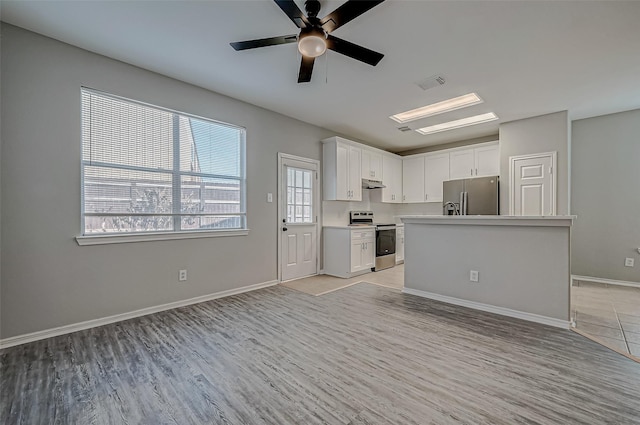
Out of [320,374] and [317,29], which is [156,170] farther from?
[320,374]

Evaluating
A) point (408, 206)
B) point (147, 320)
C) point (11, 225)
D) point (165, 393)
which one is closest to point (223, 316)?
point (147, 320)

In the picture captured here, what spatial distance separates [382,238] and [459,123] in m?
2.57

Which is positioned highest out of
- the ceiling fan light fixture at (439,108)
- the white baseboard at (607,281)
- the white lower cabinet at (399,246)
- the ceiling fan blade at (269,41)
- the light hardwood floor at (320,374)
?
the ceiling fan light fixture at (439,108)

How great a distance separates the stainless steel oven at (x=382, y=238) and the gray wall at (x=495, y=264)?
1536 millimetres

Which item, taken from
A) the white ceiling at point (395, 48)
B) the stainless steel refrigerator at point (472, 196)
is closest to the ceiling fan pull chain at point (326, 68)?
the white ceiling at point (395, 48)

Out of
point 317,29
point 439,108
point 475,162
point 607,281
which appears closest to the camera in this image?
point 317,29

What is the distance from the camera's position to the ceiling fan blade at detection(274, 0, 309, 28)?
6.03 ft

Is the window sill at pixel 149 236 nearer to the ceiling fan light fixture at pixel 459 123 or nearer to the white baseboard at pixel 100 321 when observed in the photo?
the white baseboard at pixel 100 321

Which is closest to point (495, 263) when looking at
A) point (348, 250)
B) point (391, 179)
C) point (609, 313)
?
point (609, 313)

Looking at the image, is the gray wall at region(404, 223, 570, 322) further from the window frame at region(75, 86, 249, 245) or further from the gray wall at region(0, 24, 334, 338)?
the gray wall at region(0, 24, 334, 338)

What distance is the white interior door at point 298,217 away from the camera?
4.62 meters

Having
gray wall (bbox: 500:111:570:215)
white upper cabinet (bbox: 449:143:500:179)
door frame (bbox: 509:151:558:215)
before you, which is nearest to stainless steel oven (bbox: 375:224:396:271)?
white upper cabinet (bbox: 449:143:500:179)

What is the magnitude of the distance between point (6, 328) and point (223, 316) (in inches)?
69.8

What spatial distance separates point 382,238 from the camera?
18.3 feet
